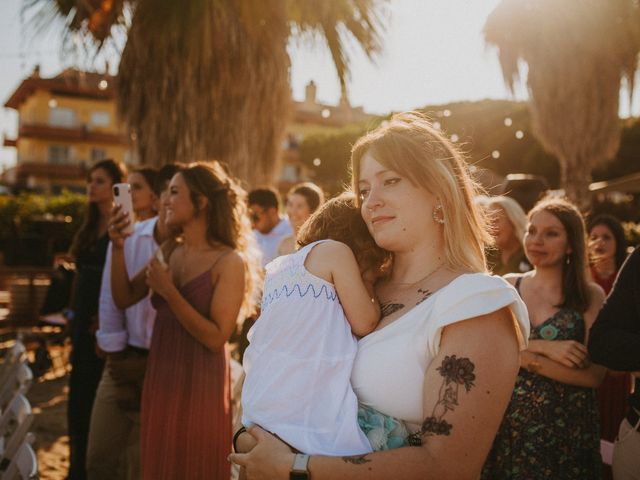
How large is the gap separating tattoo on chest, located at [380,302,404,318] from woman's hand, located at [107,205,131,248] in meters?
2.22

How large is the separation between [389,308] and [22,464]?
1.89 m

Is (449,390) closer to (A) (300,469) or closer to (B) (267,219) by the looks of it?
(A) (300,469)

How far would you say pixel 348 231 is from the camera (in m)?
2.21

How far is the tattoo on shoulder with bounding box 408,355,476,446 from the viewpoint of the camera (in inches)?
65.1

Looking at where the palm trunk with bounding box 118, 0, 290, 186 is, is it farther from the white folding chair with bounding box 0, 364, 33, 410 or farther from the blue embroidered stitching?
the blue embroidered stitching

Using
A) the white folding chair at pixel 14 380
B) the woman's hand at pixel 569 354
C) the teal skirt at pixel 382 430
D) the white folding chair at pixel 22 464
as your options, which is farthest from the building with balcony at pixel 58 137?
Answer: the teal skirt at pixel 382 430

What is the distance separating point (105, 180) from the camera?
4.75 m

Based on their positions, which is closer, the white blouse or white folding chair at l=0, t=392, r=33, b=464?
the white blouse

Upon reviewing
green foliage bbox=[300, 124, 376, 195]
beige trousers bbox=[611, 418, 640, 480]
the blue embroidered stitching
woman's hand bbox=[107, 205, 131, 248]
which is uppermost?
green foliage bbox=[300, 124, 376, 195]

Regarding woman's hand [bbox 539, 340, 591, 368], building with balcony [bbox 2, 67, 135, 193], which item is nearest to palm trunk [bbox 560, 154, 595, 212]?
woman's hand [bbox 539, 340, 591, 368]

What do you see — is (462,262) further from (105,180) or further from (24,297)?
(24,297)

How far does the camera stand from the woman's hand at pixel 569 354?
2912 mm

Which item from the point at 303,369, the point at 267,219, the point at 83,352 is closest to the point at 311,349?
the point at 303,369

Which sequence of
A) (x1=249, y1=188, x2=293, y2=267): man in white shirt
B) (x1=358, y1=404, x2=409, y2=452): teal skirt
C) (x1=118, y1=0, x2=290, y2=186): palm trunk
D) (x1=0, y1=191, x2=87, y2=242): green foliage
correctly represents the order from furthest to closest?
(x1=0, y1=191, x2=87, y2=242): green foliage, (x1=118, y1=0, x2=290, y2=186): palm trunk, (x1=249, y1=188, x2=293, y2=267): man in white shirt, (x1=358, y1=404, x2=409, y2=452): teal skirt
